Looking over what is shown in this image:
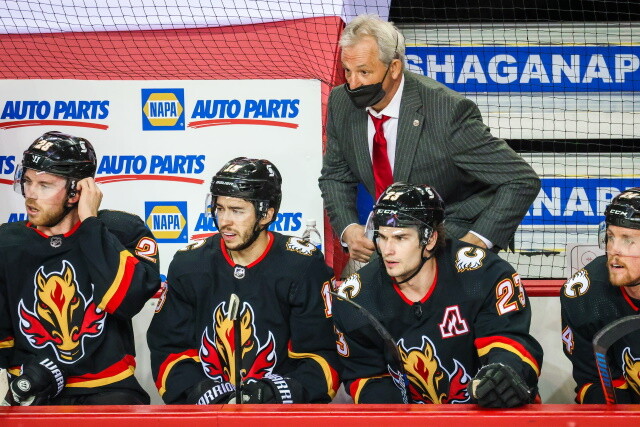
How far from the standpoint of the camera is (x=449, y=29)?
5051 mm

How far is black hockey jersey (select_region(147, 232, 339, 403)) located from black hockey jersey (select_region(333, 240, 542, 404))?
17cm

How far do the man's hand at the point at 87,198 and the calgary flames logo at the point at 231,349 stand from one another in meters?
0.49

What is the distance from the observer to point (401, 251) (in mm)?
2643

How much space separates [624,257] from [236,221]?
3.78 feet

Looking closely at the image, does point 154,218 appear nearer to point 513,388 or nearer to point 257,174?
point 257,174

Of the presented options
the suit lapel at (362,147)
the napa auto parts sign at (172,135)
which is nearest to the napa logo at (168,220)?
the napa auto parts sign at (172,135)

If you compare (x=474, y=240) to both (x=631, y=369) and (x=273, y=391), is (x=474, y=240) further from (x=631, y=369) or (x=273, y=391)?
(x=273, y=391)

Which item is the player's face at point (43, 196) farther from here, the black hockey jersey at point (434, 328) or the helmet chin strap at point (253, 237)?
the black hockey jersey at point (434, 328)

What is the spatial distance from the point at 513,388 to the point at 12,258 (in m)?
1.61

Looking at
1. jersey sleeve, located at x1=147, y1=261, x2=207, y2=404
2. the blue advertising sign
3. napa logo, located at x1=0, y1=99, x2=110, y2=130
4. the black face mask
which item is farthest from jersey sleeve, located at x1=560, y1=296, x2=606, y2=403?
napa logo, located at x1=0, y1=99, x2=110, y2=130

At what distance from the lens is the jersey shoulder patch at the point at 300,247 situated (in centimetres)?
296

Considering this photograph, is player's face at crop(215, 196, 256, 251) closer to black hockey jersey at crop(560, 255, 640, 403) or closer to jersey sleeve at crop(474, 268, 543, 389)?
jersey sleeve at crop(474, 268, 543, 389)

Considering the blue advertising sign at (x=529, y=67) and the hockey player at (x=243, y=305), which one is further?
the blue advertising sign at (x=529, y=67)

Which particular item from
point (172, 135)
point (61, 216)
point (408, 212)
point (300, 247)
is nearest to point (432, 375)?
point (408, 212)
